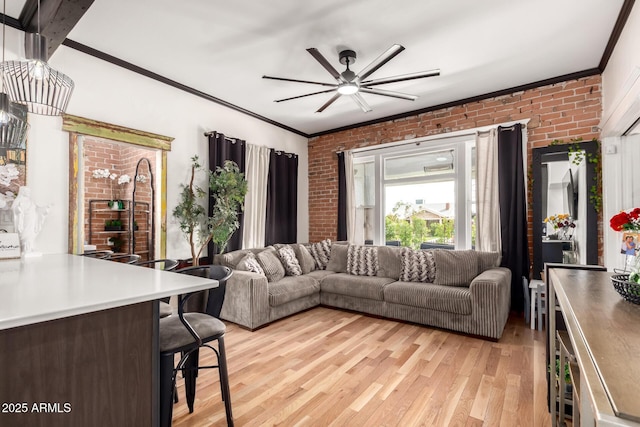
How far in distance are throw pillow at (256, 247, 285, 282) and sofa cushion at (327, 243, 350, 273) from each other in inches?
32.3

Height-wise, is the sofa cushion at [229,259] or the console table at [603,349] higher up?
the console table at [603,349]

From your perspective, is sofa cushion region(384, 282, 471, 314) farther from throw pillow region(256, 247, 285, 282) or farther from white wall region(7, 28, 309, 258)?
white wall region(7, 28, 309, 258)

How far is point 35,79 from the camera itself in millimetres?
1563

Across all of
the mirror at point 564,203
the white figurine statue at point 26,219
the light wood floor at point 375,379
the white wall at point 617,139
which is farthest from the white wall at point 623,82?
the white figurine statue at point 26,219

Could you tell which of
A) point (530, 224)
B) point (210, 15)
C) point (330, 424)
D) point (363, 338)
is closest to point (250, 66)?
point (210, 15)

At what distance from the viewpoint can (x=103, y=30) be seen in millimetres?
2625

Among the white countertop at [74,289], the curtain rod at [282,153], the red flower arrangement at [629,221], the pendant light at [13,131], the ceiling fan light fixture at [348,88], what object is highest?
the ceiling fan light fixture at [348,88]

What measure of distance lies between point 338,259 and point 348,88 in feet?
8.06

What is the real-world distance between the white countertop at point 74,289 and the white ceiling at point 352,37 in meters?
1.94

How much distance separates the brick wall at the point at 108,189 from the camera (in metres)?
4.62

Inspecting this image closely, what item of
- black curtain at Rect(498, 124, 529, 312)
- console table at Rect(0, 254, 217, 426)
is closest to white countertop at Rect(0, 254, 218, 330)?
console table at Rect(0, 254, 217, 426)

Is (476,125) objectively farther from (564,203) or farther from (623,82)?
(623,82)

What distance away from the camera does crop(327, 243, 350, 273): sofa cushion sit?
14.9 feet

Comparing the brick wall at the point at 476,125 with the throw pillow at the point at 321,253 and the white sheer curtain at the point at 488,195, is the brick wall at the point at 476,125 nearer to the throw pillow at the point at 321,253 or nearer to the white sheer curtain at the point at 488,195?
the white sheer curtain at the point at 488,195
